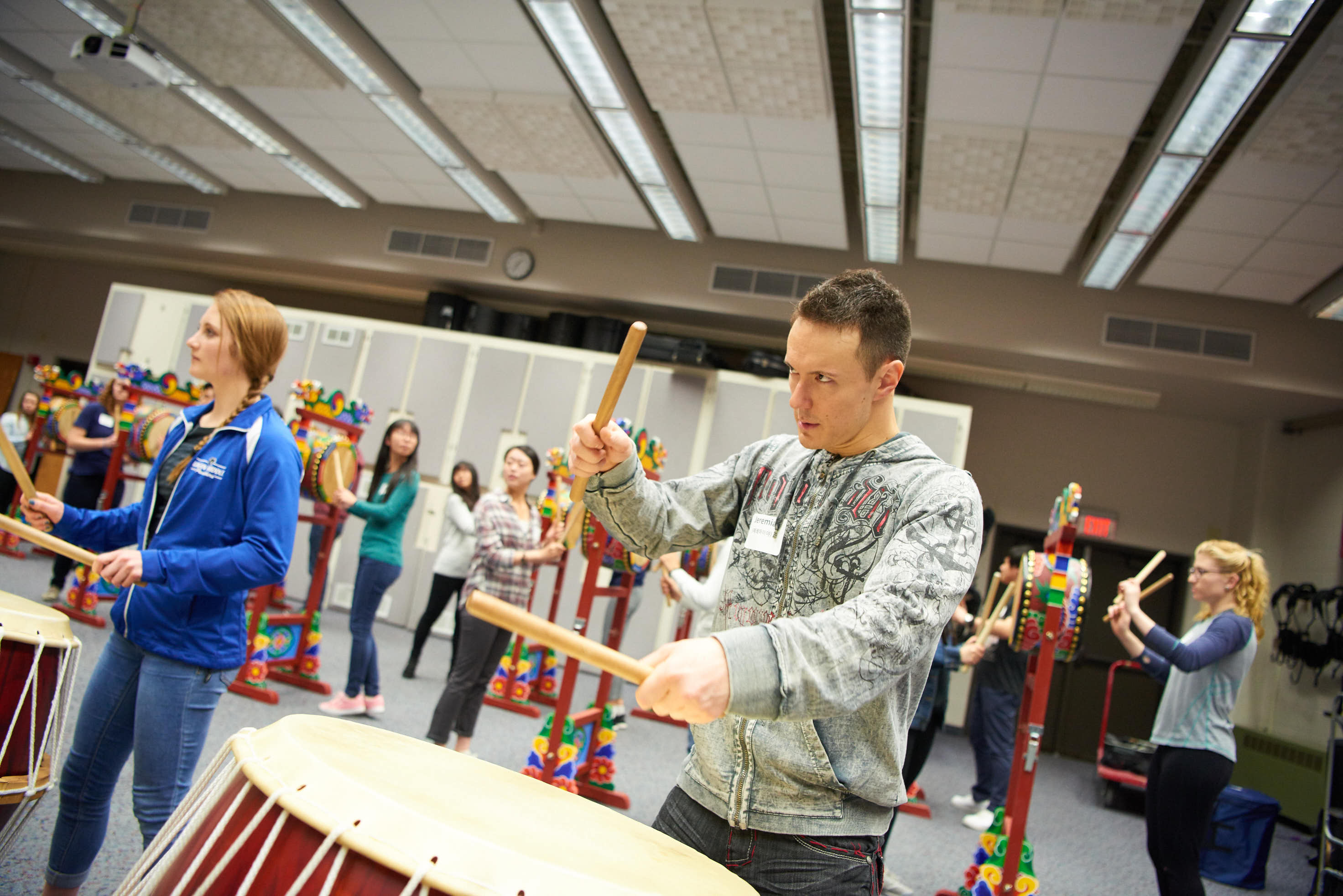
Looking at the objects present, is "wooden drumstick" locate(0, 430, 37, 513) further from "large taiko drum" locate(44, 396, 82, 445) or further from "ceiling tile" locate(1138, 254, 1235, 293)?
"ceiling tile" locate(1138, 254, 1235, 293)

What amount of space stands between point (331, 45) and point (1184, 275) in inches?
238

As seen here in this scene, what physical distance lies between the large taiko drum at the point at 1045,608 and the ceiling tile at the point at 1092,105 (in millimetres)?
2512

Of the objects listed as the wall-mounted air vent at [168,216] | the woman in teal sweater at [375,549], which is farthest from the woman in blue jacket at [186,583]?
the wall-mounted air vent at [168,216]

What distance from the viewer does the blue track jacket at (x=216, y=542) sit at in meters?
1.63

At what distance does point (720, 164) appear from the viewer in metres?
5.72

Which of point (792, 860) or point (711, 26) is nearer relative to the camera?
point (792, 860)

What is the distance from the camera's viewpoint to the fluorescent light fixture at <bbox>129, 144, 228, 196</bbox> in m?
7.61

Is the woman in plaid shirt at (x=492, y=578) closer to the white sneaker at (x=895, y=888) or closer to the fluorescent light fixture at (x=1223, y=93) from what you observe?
the white sneaker at (x=895, y=888)

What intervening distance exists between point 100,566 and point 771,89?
13.6 feet

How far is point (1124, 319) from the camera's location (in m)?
6.42

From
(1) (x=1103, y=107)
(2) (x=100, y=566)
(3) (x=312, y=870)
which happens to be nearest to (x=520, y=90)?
(1) (x=1103, y=107)

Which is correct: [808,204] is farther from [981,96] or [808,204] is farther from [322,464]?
[322,464]

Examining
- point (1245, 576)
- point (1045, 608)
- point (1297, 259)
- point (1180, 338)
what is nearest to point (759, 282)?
point (1180, 338)

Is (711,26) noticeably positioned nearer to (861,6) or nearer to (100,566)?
(861,6)
